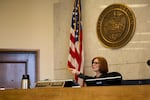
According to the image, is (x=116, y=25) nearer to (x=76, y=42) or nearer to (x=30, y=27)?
(x=76, y=42)

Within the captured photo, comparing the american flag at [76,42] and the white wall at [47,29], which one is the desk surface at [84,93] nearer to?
the american flag at [76,42]

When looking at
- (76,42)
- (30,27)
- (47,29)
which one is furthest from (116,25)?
(30,27)

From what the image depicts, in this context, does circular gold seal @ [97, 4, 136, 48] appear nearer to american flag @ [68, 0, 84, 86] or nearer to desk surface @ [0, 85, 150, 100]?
american flag @ [68, 0, 84, 86]

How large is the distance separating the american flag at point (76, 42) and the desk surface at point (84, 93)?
2134 millimetres

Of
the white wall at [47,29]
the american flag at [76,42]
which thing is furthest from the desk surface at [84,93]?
the white wall at [47,29]

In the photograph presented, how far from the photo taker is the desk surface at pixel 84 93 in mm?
2826

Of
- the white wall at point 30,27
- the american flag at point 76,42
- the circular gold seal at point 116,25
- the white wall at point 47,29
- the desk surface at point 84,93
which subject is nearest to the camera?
the desk surface at point 84,93

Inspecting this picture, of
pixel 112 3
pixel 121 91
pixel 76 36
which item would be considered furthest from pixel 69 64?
pixel 121 91

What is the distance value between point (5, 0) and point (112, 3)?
2112 millimetres

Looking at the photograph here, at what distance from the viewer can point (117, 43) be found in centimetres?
528

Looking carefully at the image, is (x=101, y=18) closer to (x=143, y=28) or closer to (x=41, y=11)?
(x=143, y=28)

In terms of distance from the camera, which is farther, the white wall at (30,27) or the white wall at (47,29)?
the white wall at (30,27)

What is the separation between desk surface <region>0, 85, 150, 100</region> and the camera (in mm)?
2826

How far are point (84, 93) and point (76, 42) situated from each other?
2.65 m
